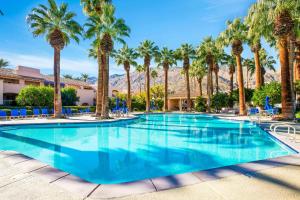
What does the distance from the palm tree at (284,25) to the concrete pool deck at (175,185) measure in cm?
1508

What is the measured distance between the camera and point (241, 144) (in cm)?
1029

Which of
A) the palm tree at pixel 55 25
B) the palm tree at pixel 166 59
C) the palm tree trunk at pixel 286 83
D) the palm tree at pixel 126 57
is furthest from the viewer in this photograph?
the palm tree at pixel 166 59

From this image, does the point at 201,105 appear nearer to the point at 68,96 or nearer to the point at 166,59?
the point at 166,59

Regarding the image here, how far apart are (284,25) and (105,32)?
16.0 metres

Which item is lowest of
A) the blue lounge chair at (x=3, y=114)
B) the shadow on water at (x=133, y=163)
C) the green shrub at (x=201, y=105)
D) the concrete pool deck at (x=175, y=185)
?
the shadow on water at (x=133, y=163)

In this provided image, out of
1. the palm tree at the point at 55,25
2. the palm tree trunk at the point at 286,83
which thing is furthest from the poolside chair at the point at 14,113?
the palm tree trunk at the point at 286,83

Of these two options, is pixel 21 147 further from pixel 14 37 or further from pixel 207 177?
pixel 14 37

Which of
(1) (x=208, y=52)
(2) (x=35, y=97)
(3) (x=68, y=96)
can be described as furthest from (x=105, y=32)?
(1) (x=208, y=52)

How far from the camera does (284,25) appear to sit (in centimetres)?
1662

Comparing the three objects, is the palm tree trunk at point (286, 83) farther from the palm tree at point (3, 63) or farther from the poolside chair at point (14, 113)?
the palm tree at point (3, 63)

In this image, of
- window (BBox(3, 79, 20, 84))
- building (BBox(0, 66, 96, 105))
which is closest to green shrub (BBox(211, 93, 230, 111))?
building (BBox(0, 66, 96, 105))

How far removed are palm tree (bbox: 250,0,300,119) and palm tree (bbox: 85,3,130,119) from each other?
1295cm

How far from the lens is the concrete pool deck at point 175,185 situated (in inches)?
138

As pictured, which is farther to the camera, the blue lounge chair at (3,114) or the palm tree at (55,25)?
the palm tree at (55,25)
